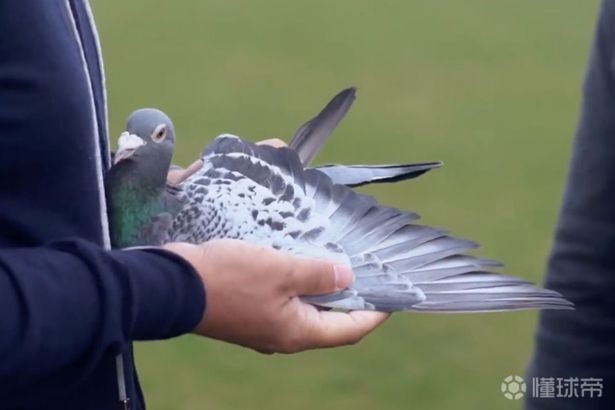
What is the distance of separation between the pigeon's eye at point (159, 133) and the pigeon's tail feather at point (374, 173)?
24 cm

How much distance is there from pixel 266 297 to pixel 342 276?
9 cm

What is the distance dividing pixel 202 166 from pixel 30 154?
0.29 m

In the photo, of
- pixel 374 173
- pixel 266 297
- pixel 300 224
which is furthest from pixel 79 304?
pixel 374 173

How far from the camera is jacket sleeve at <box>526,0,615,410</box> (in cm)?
145

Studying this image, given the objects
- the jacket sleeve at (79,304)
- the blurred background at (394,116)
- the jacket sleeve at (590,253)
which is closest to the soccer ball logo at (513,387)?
the blurred background at (394,116)

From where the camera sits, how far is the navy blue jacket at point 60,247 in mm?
921

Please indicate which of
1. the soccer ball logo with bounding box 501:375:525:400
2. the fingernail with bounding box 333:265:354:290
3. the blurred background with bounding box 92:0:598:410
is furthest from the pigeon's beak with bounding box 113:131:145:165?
the soccer ball logo with bounding box 501:375:525:400

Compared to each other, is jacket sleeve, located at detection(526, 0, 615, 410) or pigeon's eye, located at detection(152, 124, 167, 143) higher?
pigeon's eye, located at detection(152, 124, 167, 143)

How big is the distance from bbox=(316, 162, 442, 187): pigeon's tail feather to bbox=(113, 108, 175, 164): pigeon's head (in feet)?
0.77

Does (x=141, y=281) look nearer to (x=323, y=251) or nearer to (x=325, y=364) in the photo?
(x=323, y=251)


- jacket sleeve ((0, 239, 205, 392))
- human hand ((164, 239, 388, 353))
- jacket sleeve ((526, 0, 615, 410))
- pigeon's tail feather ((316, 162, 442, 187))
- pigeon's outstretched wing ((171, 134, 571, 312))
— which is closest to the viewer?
jacket sleeve ((0, 239, 205, 392))

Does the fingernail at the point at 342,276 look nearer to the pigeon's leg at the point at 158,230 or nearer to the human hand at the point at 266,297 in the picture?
the human hand at the point at 266,297

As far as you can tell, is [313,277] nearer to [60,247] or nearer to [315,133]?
[60,247]

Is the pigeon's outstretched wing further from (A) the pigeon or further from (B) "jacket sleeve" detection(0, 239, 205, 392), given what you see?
(B) "jacket sleeve" detection(0, 239, 205, 392)
